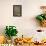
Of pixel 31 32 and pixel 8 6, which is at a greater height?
pixel 8 6

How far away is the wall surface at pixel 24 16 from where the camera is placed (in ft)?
10.3

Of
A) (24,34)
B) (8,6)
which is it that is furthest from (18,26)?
(8,6)

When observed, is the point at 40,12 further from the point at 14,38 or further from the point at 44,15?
the point at 14,38

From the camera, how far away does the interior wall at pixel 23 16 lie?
315cm

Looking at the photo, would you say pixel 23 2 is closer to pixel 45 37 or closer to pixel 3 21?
pixel 3 21

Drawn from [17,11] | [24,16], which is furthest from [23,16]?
[17,11]

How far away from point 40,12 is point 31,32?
37 centimetres

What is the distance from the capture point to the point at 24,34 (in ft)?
10.3

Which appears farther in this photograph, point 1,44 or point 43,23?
point 43,23

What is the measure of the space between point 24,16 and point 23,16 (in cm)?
2

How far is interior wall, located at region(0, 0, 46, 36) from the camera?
315cm

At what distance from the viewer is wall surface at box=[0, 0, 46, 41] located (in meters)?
3.15

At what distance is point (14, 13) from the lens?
125 inches

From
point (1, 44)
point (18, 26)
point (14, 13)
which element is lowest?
point (1, 44)
